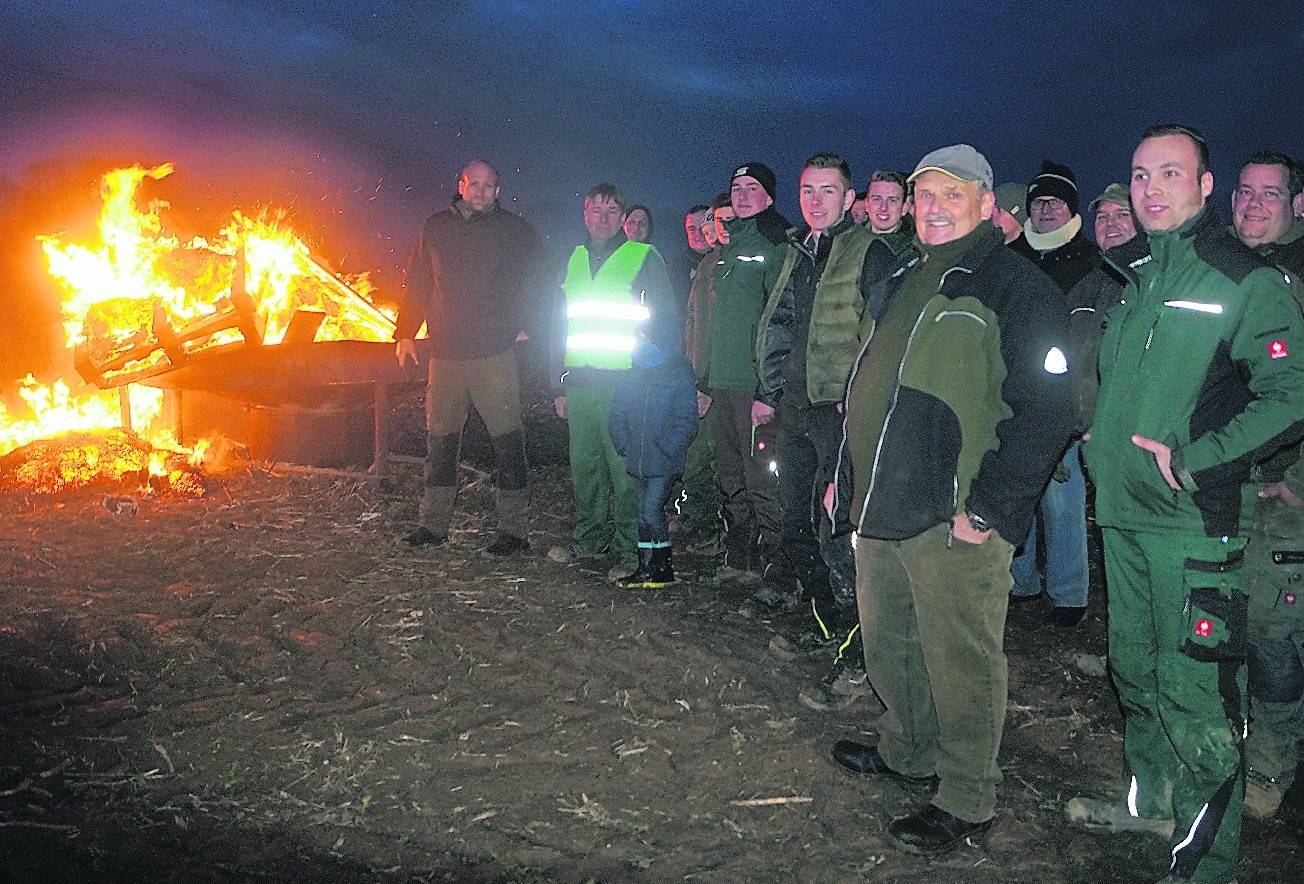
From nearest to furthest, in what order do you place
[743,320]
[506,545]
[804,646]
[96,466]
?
[804,646], [743,320], [506,545], [96,466]

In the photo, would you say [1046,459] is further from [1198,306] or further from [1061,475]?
[1061,475]

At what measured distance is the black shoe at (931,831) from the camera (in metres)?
3.50

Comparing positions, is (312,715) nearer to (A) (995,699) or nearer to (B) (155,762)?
(B) (155,762)

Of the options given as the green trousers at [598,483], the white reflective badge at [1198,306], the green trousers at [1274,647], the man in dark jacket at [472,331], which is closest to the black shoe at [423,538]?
the man in dark jacket at [472,331]

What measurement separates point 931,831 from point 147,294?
989cm

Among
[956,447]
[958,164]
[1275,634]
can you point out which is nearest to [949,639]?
[956,447]

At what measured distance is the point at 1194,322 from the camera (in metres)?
3.15

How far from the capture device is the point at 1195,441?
3.13 meters

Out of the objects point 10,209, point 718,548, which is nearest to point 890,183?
point 718,548

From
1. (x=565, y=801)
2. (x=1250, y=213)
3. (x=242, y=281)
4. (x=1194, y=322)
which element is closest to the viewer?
(x=1194, y=322)

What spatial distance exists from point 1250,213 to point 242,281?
7.90 m

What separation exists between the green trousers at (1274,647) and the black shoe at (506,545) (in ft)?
16.2

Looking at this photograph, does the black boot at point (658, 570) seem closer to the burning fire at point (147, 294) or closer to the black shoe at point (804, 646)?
the black shoe at point (804, 646)

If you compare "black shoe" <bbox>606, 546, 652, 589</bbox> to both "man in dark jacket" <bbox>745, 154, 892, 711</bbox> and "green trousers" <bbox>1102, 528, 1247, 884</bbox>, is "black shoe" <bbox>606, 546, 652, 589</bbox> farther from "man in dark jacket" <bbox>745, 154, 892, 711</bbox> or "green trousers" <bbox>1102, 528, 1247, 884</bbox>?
"green trousers" <bbox>1102, 528, 1247, 884</bbox>
